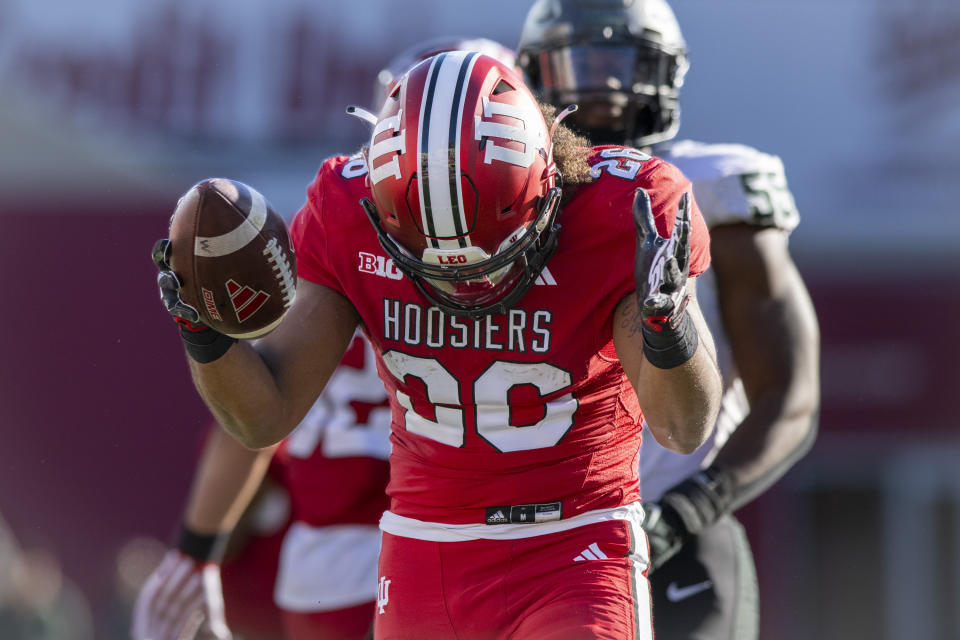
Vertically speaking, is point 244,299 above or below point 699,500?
above

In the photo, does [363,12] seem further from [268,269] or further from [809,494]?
[268,269]

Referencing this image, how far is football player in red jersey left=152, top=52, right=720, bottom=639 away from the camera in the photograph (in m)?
2.60

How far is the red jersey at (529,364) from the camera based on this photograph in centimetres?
274

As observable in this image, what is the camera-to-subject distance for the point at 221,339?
8.64ft

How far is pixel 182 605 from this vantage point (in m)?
4.10

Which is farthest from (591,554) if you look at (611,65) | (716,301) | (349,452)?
(349,452)

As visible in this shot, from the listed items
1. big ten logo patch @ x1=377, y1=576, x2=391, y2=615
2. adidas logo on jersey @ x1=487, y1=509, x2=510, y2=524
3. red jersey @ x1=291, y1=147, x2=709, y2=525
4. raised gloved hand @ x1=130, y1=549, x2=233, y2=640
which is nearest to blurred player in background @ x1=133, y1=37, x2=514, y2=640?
raised gloved hand @ x1=130, y1=549, x2=233, y2=640

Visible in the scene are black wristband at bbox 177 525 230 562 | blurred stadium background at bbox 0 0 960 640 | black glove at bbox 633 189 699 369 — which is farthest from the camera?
blurred stadium background at bbox 0 0 960 640

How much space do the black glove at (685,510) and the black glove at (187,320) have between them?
1057mm

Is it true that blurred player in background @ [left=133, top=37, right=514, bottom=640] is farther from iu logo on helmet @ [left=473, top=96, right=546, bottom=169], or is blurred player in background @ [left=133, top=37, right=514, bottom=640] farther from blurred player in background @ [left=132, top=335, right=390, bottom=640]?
iu logo on helmet @ [left=473, top=96, right=546, bottom=169]

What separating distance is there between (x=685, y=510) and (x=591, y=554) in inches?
23.6

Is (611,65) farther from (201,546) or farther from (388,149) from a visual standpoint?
(201,546)

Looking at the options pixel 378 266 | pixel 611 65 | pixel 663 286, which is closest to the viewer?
pixel 663 286

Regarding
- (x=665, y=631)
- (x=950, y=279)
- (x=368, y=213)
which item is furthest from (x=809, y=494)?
(x=368, y=213)
